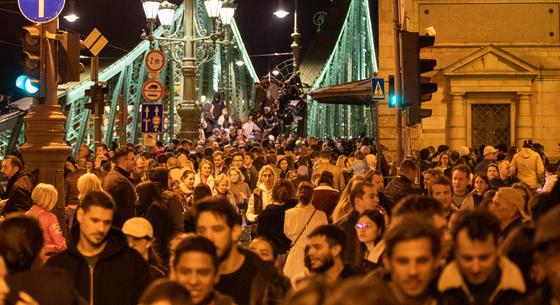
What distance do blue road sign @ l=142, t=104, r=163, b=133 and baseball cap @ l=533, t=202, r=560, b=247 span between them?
56.8ft

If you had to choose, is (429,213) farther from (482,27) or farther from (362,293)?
(482,27)

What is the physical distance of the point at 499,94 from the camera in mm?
31594

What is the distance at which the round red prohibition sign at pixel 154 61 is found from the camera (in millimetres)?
23062

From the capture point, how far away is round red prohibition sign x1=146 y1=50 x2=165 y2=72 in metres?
23.1

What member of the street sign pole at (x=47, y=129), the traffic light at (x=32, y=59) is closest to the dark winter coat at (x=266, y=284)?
the street sign pole at (x=47, y=129)

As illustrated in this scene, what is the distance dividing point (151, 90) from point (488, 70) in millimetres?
12503

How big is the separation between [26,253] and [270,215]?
5620mm

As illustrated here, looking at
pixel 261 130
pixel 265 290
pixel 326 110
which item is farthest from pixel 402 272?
pixel 326 110

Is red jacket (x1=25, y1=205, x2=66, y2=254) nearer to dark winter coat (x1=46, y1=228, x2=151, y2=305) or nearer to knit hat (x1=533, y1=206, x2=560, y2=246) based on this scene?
dark winter coat (x1=46, y1=228, x2=151, y2=305)

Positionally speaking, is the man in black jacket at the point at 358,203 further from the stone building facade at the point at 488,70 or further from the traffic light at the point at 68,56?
the stone building facade at the point at 488,70

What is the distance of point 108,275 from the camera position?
21.6 ft

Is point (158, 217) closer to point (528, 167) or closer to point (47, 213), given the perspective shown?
point (47, 213)

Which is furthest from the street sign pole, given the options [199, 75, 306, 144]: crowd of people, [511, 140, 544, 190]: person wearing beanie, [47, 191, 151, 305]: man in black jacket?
[199, 75, 306, 144]: crowd of people

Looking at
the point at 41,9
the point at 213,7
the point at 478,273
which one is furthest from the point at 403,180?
the point at 213,7
